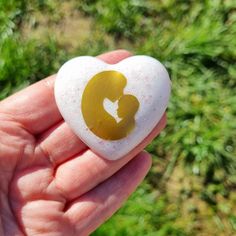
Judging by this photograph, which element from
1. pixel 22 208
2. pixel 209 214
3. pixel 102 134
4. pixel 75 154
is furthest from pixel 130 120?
pixel 209 214

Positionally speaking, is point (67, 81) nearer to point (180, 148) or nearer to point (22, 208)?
point (22, 208)

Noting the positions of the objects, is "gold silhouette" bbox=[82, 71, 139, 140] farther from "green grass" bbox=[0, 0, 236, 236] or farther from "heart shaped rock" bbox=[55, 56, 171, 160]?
"green grass" bbox=[0, 0, 236, 236]

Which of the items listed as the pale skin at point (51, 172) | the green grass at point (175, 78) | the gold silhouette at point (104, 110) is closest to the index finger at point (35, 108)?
the pale skin at point (51, 172)

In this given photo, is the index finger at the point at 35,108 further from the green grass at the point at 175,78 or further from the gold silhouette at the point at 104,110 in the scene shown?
the green grass at the point at 175,78

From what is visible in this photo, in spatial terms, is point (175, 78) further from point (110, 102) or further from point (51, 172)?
point (51, 172)

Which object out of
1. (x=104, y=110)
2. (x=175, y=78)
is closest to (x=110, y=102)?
(x=104, y=110)

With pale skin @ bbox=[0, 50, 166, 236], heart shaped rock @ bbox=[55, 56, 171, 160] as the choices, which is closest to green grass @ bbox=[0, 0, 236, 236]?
pale skin @ bbox=[0, 50, 166, 236]
